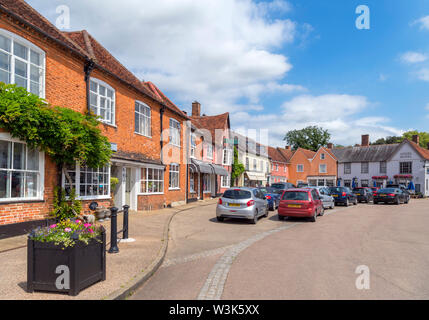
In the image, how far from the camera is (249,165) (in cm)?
4147

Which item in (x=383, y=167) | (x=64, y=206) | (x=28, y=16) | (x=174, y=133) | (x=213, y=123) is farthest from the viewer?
(x=383, y=167)

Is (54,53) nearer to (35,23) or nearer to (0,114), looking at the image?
(35,23)

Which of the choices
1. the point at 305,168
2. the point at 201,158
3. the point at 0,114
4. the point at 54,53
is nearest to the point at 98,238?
the point at 0,114

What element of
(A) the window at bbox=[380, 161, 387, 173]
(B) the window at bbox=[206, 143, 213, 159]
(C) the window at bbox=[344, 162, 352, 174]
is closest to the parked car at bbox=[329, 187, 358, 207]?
(B) the window at bbox=[206, 143, 213, 159]

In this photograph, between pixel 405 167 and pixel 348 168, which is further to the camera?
pixel 348 168

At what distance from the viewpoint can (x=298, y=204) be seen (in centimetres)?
1409

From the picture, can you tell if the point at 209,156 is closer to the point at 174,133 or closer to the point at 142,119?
the point at 174,133

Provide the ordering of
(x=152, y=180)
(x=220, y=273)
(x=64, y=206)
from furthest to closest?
(x=152, y=180)
(x=64, y=206)
(x=220, y=273)

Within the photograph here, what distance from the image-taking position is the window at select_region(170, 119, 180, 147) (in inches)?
773

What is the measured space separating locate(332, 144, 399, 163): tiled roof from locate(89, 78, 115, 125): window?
47.4 metres

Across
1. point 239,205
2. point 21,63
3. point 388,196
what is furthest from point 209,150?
point 21,63

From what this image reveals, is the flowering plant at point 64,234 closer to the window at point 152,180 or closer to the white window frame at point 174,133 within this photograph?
the window at point 152,180

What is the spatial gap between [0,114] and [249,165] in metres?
35.1

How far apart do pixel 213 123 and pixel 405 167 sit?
32390mm
